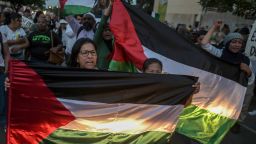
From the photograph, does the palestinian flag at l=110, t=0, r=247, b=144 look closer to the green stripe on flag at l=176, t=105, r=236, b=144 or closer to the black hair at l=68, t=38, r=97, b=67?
the green stripe on flag at l=176, t=105, r=236, b=144

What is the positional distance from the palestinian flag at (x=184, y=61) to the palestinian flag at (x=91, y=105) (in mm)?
942

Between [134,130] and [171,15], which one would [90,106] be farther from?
[171,15]

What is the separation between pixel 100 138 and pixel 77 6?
6336 millimetres

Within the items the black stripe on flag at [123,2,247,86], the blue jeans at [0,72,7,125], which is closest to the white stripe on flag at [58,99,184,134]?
the black stripe on flag at [123,2,247,86]

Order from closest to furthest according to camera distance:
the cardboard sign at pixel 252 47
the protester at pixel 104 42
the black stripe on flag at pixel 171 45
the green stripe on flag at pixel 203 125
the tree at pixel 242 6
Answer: the green stripe on flag at pixel 203 125 < the black stripe on flag at pixel 171 45 < the protester at pixel 104 42 < the cardboard sign at pixel 252 47 < the tree at pixel 242 6

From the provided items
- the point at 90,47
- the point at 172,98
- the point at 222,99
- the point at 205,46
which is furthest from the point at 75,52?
the point at 205,46

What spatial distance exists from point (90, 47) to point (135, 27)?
1.22 meters

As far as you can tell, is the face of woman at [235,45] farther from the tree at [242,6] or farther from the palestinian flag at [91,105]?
the tree at [242,6]

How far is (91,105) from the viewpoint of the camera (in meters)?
4.16

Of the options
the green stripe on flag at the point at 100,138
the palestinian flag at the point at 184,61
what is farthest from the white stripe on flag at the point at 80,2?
the green stripe on flag at the point at 100,138

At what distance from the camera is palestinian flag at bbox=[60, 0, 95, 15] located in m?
10.1

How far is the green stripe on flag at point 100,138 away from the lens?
4.05 metres

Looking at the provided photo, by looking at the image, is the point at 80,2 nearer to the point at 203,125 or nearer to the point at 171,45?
the point at 171,45

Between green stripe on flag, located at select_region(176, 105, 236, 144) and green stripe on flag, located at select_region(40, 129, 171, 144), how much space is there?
2.66 feet
